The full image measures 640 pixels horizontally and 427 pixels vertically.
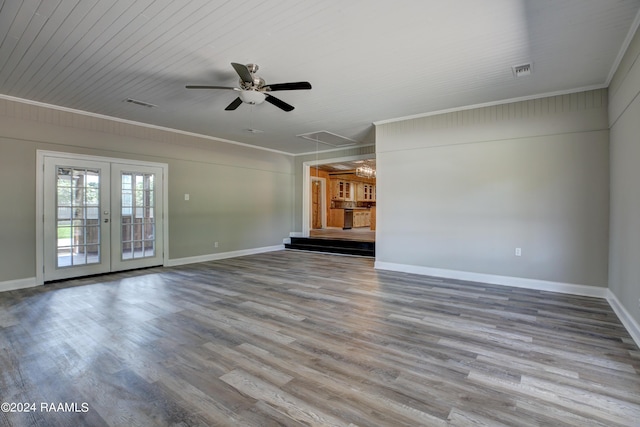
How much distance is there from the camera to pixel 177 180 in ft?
21.6

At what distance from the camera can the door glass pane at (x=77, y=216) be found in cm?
511

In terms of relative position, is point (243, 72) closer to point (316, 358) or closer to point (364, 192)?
point (316, 358)

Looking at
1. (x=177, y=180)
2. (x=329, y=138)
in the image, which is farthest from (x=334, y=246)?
(x=177, y=180)

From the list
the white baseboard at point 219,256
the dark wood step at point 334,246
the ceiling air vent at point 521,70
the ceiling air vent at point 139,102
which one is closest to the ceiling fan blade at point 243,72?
the ceiling air vent at point 139,102

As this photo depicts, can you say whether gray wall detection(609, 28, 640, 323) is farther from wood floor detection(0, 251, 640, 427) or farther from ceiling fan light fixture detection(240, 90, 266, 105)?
ceiling fan light fixture detection(240, 90, 266, 105)

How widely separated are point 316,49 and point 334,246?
5.61 meters

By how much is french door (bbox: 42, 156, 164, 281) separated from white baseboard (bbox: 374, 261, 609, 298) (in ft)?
15.4

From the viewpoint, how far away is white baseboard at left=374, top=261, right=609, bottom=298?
4270 mm

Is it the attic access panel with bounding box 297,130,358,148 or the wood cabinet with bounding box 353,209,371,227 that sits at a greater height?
the attic access panel with bounding box 297,130,358,148

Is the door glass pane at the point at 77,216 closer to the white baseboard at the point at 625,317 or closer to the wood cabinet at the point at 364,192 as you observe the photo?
the white baseboard at the point at 625,317

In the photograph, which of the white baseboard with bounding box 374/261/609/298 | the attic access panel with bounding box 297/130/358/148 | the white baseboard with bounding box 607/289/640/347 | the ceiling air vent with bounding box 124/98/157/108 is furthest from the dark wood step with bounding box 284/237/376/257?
the ceiling air vent with bounding box 124/98/157/108

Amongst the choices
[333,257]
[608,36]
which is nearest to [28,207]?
[333,257]

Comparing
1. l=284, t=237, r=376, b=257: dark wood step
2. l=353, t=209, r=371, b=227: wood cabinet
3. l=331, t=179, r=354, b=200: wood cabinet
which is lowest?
l=284, t=237, r=376, b=257: dark wood step

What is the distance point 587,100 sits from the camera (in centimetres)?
423
